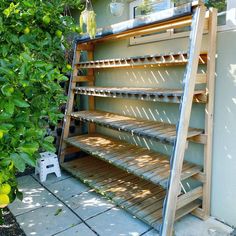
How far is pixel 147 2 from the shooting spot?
110 inches

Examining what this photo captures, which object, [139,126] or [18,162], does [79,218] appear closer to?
[139,126]

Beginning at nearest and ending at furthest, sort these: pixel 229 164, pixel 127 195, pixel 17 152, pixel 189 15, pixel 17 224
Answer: pixel 17 152, pixel 189 15, pixel 229 164, pixel 17 224, pixel 127 195

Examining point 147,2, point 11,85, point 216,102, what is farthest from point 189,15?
point 11,85

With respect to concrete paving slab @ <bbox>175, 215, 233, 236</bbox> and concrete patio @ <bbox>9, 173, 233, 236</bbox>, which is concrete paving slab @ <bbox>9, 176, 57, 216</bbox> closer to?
concrete patio @ <bbox>9, 173, 233, 236</bbox>

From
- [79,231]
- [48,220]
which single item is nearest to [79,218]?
[79,231]

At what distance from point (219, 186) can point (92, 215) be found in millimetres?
1260

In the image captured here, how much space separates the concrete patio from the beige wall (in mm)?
299

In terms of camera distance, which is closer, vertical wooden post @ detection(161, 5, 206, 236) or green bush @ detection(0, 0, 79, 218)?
green bush @ detection(0, 0, 79, 218)

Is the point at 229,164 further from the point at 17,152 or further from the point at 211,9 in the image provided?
the point at 17,152

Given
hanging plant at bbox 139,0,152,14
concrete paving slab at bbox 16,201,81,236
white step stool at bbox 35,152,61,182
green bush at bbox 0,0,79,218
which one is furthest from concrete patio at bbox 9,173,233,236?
hanging plant at bbox 139,0,152,14

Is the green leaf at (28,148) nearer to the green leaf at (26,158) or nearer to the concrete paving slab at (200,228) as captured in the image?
Answer: the green leaf at (26,158)

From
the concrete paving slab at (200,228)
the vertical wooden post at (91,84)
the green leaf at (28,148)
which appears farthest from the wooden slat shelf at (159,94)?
the green leaf at (28,148)

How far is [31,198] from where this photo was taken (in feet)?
9.27

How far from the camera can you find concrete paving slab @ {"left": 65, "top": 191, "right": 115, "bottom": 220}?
2.53 metres
